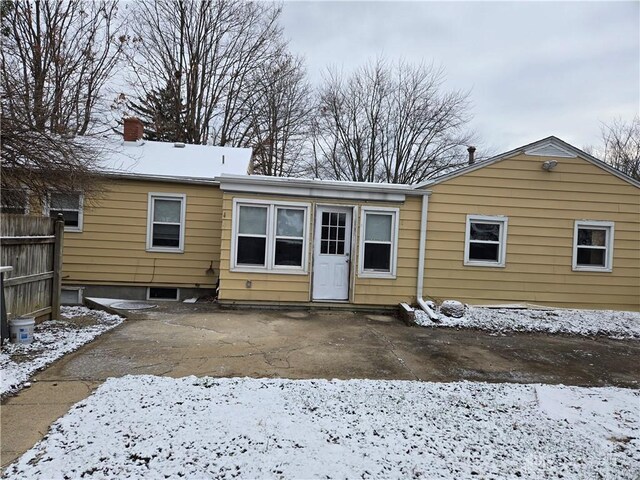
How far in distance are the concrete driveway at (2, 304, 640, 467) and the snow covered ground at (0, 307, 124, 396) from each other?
0.15 m

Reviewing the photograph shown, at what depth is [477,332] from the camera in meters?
7.09

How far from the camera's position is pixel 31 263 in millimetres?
5461

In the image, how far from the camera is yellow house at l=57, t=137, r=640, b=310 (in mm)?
8055

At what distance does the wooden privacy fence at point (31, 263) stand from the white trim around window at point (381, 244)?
553cm

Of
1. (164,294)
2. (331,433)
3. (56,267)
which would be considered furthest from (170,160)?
(331,433)

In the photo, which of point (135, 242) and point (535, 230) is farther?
point (135, 242)

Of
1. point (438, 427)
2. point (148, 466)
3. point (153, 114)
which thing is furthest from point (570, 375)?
point (153, 114)

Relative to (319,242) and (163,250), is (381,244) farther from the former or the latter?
(163,250)

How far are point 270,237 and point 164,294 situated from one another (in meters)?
3.46

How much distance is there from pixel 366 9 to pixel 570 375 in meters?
12.6

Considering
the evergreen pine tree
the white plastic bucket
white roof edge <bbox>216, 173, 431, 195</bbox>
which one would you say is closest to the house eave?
white roof edge <bbox>216, 173, 431, 195</bbox>

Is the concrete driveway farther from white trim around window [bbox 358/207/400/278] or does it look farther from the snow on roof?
the snow on roof

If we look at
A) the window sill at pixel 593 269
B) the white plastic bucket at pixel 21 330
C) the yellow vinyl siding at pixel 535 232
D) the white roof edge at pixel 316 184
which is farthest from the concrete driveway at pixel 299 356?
the white roof edge at pixel 316 184

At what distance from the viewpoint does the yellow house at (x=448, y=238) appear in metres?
8.05
